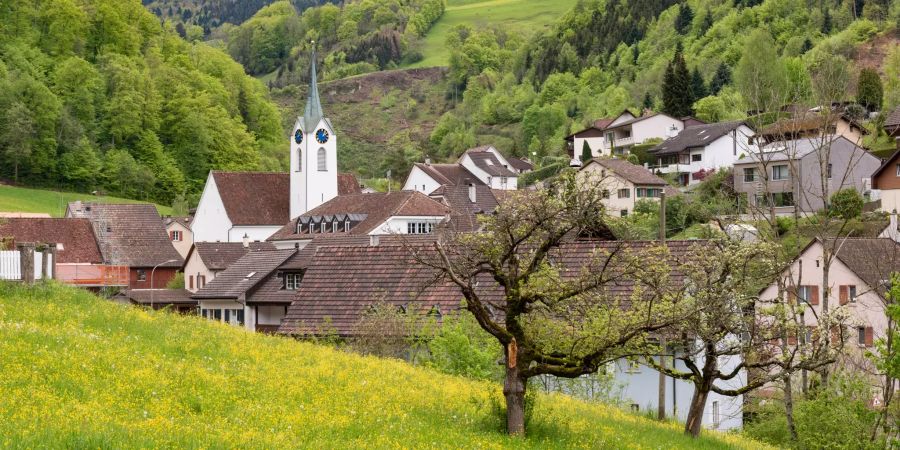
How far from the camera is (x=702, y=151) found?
99.1 m

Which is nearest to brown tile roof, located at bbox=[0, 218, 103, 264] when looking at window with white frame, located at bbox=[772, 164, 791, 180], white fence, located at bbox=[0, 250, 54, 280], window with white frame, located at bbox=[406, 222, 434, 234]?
window with white frame, located at bbox=[406, 222, 434, 234]

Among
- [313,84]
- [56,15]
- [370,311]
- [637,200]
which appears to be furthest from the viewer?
[56,15]

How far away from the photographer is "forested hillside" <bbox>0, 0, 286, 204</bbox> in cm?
12181

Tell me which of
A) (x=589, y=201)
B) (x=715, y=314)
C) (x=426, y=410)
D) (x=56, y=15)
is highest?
(x=56, y=15)

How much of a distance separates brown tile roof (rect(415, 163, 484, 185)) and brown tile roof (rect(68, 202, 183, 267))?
3340 centimetres

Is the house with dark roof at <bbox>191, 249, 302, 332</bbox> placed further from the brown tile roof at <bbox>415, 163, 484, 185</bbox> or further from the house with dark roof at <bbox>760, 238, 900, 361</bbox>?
the brown tile roof at <bbox>415, 163, 484, 185</bbox>

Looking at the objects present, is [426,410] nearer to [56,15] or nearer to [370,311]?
[370,311]

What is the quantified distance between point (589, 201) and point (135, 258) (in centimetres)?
6590

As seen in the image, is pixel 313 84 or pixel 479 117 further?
pixel 479 117

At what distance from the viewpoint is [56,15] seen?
147 metres

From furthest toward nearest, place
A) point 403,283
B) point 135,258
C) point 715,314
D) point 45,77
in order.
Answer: point 45,77 → point 135,258 → point 403,283 → point 715,314

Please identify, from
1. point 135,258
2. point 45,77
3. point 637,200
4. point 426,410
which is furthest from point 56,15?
point 426,410

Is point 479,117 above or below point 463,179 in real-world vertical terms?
above

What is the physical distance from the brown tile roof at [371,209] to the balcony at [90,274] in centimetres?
1696
